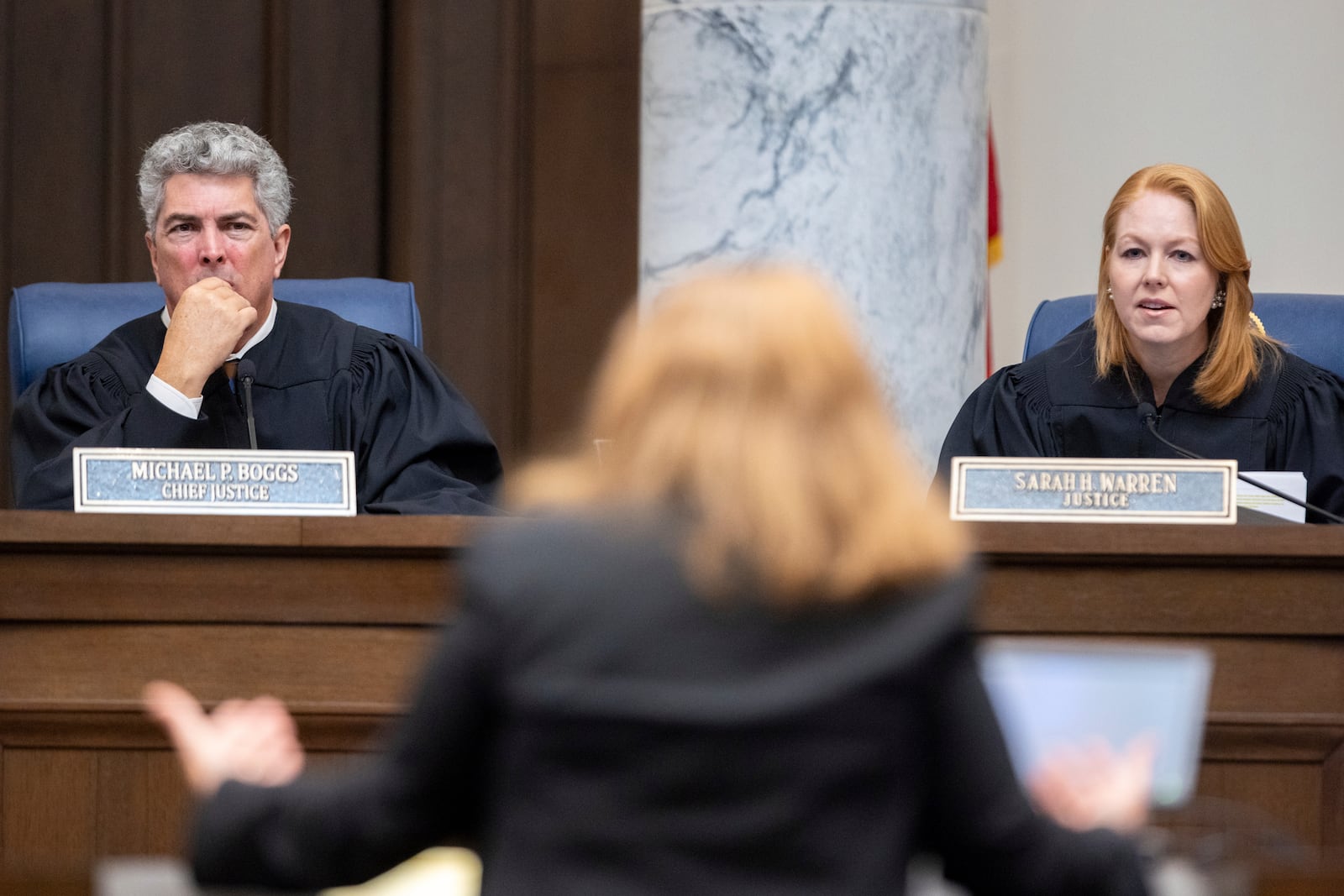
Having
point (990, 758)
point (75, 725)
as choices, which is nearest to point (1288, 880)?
point (990, 758)

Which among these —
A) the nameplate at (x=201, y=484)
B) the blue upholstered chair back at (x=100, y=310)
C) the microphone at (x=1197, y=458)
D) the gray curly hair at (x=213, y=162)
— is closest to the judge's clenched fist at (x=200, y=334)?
the gray curly hair at (x=213, y=162)

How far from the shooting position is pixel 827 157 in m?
3.58

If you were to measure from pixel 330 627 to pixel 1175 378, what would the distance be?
1.63 metres

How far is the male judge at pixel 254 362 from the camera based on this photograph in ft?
10.3

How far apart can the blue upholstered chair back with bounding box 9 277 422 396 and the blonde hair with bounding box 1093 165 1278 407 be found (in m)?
1.24

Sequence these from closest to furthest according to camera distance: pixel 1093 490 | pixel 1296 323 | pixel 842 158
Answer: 1. pixel 1093 490
2. pixel 1296 323
3. pixel 842 158

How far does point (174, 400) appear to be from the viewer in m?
3.01

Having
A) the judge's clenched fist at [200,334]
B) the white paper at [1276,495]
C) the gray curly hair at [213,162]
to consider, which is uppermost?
the gray curly hair at [213,162]

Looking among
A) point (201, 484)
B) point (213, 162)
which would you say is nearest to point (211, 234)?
point (213, 162)

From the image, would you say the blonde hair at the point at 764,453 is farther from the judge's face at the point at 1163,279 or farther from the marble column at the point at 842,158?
the marble column at the point at 842,158

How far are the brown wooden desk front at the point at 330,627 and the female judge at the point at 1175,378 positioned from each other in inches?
35.4

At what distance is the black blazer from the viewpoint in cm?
109

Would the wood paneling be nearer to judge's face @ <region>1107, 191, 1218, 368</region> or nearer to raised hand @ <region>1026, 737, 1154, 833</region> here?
judge's face @ <region>1107, 191, 1218, 368</region>

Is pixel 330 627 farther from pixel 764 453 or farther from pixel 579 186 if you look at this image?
pixel 579 186
